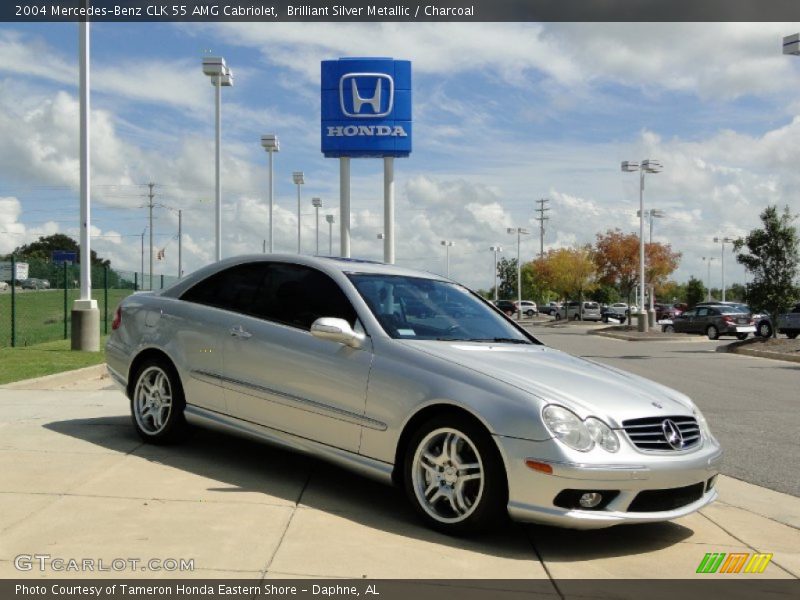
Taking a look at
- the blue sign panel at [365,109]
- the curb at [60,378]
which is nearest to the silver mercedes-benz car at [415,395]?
the curb at [60,378]

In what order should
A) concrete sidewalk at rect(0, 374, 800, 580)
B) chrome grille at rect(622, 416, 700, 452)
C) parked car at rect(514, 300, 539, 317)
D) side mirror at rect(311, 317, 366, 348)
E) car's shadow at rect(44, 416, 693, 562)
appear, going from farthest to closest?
parked car at rect(514, 300, 539, 317)
side mirror at rect(311, 317, 366, 348)
car's shadow at rect(44, 416, 693, 562)
chrome grille at rect(622, 416, 700, 452)
concrete sidewalk at rect(0, 374, 800, 580)

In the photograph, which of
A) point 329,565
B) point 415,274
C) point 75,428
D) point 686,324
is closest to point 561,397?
point 329,565

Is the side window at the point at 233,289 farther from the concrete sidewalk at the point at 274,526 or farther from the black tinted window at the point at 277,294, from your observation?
the concrete sidewalk at the point at 274,526

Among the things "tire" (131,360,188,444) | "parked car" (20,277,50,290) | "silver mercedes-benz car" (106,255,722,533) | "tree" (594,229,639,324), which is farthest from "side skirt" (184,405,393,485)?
"tree" (594,229,639,324)

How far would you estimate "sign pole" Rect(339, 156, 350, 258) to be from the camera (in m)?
25.1

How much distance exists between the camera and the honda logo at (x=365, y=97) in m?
24.2

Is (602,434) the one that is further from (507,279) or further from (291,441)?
(507,279)

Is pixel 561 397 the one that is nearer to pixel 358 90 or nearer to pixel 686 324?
pixel 358 90

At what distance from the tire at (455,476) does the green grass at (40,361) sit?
7.82 meters

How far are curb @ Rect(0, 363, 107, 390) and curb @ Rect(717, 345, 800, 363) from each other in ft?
58.6

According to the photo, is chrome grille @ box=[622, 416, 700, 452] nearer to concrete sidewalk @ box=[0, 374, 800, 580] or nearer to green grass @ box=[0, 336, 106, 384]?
concrete sidewalk @ box=[0, 374, 800, 580]

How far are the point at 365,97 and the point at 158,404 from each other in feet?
61.0

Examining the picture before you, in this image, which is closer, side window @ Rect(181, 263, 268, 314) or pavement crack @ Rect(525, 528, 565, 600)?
pavement crack @ Rect(525, 528, 565, 600)
